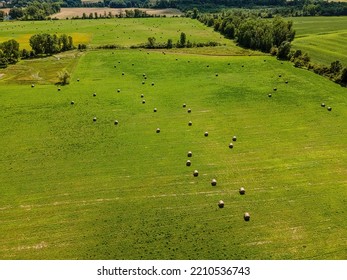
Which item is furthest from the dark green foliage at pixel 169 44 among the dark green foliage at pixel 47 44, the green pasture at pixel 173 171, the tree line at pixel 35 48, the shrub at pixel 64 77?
the shrub at pixel 64 77

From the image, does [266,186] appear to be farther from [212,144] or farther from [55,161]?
[55,161]

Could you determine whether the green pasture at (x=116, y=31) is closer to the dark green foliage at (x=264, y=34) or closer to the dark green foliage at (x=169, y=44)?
the dark green foliage at (x=264, y=34)

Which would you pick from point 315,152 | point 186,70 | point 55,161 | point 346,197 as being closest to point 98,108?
point 55,161

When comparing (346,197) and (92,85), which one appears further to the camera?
(92,85)

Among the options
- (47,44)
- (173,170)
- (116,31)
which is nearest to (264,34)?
(47,44)

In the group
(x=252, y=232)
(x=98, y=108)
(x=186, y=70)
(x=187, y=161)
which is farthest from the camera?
(x=186, y=70)

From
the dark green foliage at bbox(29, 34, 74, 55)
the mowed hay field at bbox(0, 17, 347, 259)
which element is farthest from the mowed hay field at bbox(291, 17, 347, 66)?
the dark green foliage at bbox(29, 34, 74, 55)

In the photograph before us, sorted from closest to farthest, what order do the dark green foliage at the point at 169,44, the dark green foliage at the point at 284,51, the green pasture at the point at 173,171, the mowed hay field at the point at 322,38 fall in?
the green pasture at the point at 173,171, the dark green foliage at the point at 284,51, the mowed hay field at the point at 322,38, the dark green foliage at the point at 169,44
